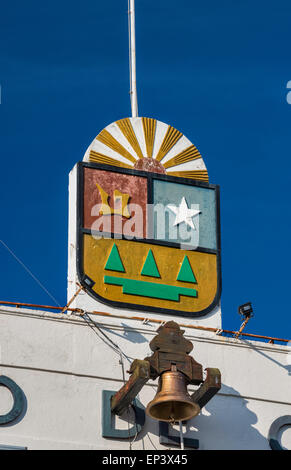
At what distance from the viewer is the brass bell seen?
966 inches

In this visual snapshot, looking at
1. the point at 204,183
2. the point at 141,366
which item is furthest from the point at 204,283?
the point at 141,366

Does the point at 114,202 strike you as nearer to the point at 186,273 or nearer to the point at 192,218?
the point at 192,218

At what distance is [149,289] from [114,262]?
2.87 ft

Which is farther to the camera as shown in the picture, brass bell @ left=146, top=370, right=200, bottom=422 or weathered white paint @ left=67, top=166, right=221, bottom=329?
weathered white paint @ left=67, top=166, right=221, bottom=329

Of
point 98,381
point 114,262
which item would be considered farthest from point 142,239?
point 98,381

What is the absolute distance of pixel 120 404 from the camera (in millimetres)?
25391

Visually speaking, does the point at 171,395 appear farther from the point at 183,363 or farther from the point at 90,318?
the point at 90,318

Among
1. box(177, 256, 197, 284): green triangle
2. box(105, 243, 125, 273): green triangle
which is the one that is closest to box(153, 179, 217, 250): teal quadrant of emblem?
box(177, 256, 197, 284): green triangle

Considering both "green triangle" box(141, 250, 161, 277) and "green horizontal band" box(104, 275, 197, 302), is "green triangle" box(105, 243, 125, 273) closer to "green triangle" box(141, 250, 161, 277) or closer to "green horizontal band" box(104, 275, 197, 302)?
"green horizontal band" box(104, 275, 197, 302)

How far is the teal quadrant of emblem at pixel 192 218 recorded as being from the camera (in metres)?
28.7

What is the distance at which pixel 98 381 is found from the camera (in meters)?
26.0

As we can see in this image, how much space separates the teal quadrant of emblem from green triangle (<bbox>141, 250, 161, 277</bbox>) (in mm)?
573

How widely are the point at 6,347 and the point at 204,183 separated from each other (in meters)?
6.23

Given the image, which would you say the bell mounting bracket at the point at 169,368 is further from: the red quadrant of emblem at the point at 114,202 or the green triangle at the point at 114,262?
the red quadrant of emblem at the point at 114,202
